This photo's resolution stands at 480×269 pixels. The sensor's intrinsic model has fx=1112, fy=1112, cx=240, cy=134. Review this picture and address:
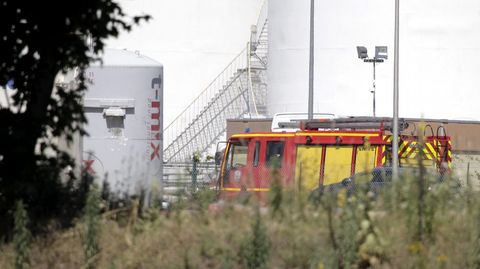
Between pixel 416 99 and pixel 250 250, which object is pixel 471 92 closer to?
pixel 416 99

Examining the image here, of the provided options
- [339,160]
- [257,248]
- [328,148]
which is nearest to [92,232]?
[257,248]

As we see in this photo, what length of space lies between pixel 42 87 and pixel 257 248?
3.77m

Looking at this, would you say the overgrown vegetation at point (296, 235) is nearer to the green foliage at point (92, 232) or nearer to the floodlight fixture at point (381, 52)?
the green foliage at point (92, 232)

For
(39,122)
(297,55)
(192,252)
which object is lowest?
(192,252)

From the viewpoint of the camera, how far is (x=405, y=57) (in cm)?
4516

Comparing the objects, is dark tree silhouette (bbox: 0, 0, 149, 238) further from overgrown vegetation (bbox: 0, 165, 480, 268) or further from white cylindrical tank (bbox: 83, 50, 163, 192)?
white cylindrical tank (bbox: 83, 50, 163, 192)

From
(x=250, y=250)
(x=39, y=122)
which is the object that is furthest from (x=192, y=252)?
(x=39, y=122)

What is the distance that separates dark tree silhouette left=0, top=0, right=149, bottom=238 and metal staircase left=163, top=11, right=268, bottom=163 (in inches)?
1478

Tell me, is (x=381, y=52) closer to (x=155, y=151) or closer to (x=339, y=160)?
(x=339, y=160)

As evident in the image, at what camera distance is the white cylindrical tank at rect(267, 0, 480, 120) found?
1770 inches

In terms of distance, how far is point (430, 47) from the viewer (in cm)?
4522

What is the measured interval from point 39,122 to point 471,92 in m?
36.2

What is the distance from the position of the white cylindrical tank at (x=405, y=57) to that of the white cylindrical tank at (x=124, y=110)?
78.2ft

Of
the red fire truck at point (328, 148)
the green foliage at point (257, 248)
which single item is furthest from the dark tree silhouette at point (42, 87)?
the red fire truck at point (328, 148)
